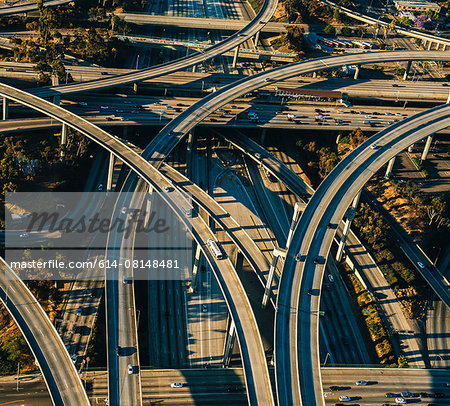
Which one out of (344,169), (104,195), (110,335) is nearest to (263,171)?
(344,169)

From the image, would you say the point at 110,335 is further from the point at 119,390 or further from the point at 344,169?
the point at 344,169

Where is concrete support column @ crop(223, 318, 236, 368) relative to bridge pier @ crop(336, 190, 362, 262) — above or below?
below

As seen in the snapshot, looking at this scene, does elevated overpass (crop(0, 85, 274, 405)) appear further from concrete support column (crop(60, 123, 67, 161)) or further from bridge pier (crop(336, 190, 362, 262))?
bridge pier (crop(336, 190, 362, 262))

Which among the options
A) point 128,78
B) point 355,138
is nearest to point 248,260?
point 355,138

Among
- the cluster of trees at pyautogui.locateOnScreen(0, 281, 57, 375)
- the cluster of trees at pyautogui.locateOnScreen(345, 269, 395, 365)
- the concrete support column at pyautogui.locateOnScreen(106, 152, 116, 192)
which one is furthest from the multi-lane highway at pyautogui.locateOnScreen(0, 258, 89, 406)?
the cluster of trees at pyautogui.locateOnScreen(345, 269, 395, 365)

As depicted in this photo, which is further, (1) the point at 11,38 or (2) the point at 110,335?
(1) the point at 11,38

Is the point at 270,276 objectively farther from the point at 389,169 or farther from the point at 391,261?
the point at 389,169
